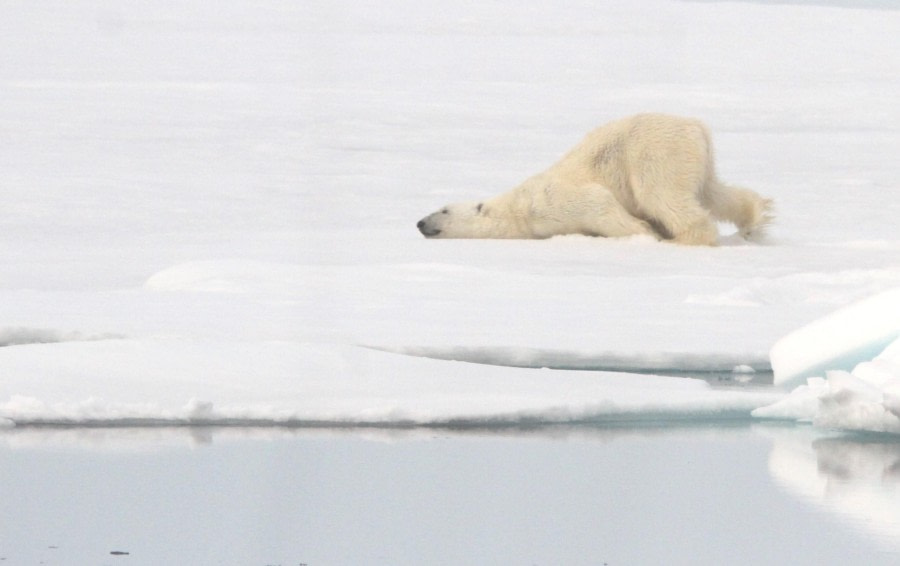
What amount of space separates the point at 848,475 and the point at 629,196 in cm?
387

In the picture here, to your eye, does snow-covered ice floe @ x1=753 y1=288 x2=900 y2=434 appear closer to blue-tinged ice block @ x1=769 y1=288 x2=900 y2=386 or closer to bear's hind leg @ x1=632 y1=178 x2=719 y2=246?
blue-tinged ice block @ x1=769 y1=288 x2=900 y2=386

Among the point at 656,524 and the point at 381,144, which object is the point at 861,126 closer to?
the point at 381,144

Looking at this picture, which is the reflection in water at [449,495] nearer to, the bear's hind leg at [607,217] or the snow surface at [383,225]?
the snow surface at [383,225]

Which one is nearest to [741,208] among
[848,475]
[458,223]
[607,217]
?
[607,217]

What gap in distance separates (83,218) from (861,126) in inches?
316

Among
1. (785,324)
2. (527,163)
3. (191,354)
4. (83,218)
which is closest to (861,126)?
(527,163)

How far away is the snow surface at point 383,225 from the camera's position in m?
4.18

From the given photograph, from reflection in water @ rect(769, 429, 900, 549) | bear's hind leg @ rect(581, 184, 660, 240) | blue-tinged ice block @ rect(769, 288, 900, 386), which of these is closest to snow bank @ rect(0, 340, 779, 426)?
blue-tinged ice block @ rect(769, 288, 900, 386)

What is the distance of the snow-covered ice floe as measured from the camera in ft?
12.5

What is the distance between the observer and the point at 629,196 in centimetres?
734

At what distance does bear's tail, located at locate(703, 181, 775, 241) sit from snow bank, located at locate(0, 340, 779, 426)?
10.5 feet

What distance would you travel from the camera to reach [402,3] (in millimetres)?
25750

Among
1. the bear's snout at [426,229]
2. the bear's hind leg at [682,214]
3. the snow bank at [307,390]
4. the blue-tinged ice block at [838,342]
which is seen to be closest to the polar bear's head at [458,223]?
the bear's snout at [426,229]

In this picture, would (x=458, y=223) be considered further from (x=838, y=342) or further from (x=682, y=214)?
(x=838, y=342)
